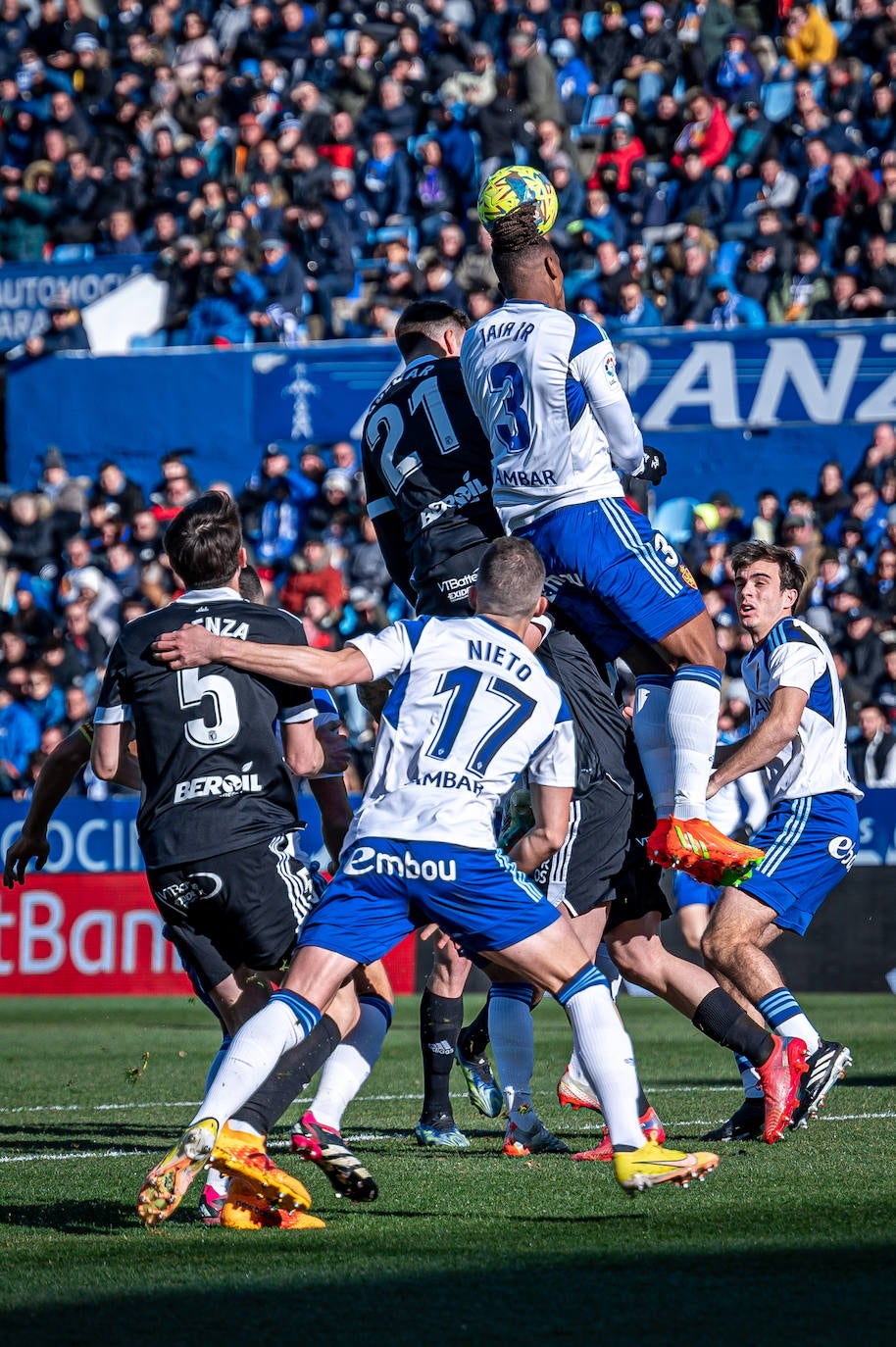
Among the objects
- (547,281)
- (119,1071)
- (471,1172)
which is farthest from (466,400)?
(119,1071)

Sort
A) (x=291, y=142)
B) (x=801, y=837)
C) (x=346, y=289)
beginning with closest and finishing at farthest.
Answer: (x=801, y=837), (x=346, y=289), (x=291, y=142)

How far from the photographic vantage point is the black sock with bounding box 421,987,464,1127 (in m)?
7.30

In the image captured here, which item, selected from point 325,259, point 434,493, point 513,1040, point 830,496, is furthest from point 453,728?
point 325,259

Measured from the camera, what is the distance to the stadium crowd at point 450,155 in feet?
62.8

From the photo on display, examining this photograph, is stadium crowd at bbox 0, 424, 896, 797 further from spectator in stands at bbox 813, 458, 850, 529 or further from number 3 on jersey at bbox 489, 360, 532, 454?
number 3 on jersey at bbox 489, 360, 532, 454

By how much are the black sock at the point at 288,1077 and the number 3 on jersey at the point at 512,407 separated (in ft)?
6.95

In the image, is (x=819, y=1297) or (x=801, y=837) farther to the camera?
(x=801, y=837)

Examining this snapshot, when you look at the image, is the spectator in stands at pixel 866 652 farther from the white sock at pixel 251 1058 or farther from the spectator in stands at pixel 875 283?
the white sock at pixel 251 1058

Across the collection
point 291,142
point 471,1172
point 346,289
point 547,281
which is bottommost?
point 471,1172

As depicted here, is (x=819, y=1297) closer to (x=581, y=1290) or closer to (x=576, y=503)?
(x=581, y=1290)

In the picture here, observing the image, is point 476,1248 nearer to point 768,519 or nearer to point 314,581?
point 768,519

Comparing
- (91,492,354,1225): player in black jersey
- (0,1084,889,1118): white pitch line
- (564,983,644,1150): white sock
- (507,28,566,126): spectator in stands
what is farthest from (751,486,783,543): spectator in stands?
(564,983,644,1150): white sock

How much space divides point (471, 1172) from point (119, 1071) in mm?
4520

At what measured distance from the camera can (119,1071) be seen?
10.4 meters
